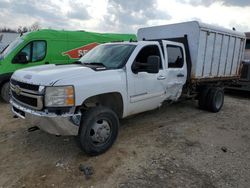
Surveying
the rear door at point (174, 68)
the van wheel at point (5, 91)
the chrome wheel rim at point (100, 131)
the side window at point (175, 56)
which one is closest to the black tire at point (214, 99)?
the rear door at point (174, 68)

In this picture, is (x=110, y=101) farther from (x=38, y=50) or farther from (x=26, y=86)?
(x=38, y=50)

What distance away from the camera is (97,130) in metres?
4.22

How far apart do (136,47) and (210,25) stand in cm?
303

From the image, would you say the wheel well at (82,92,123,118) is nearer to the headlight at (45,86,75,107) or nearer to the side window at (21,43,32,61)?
the headlight at (45,86,75,107)

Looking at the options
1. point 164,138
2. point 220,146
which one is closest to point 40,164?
point 164,138

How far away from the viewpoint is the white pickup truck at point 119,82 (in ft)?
12.3

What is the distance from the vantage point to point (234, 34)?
7.93 m

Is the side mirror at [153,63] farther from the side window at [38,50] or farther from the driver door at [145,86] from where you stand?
the side window at [38,50]

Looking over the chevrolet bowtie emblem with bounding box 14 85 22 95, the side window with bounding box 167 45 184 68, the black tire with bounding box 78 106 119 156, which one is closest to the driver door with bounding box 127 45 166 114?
the side window with bounding box 167 45 184 68

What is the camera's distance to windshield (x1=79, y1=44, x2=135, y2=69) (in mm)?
4796

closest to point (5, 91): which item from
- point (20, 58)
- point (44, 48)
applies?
point (20, 58)

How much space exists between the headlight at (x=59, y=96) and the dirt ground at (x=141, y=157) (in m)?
1.07

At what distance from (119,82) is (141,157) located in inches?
55.6

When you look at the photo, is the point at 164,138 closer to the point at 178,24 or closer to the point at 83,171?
the point at 83,171
